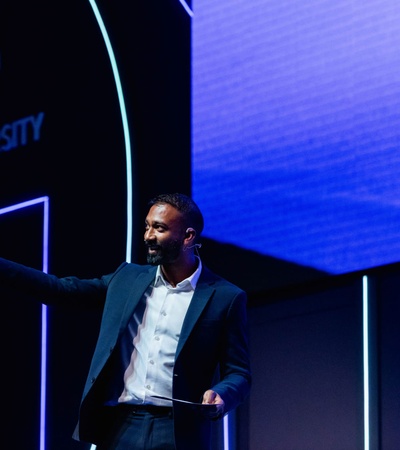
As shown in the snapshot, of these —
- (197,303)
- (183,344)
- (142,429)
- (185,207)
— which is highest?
(185,207)

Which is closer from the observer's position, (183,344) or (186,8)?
(183,344)

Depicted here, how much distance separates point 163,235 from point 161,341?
9.5 inches

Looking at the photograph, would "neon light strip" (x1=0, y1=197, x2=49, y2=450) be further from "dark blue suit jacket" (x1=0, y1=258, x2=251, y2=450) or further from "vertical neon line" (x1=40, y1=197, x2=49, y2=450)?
"dark blue suit jacket" (x1=0, y1=258, x2=251, y2=450)

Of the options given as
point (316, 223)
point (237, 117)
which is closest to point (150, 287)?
point (316, 223)

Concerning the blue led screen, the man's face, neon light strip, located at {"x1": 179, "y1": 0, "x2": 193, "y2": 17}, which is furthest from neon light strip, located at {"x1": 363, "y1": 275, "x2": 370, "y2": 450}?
neon light strip, located at {"x1": 179, "y1": 0, "x2": 193, "y2": 17}

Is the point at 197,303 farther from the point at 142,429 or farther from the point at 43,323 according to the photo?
the point at 43,323

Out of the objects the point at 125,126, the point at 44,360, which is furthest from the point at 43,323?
the point at 125,126

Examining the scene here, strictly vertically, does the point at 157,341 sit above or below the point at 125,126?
below

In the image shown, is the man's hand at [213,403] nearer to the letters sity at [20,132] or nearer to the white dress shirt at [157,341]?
the white dress shirt at [157,341]

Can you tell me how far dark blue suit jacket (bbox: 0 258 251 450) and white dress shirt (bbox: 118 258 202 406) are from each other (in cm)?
3

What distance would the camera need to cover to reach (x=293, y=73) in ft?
9.49

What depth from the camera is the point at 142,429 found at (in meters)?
2.10

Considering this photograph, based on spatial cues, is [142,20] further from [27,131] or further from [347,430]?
[347,430]

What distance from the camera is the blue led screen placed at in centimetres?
268
